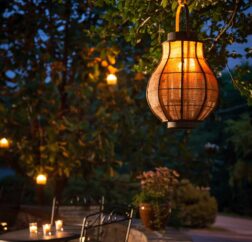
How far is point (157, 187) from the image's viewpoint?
7930 millimetres

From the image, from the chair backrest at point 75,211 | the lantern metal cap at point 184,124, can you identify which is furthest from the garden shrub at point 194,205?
the lantern metal cap at point 184,124

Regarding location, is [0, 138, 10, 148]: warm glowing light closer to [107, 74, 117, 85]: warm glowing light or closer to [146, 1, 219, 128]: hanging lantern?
[107, 74, 117, 85]: warm glowing light

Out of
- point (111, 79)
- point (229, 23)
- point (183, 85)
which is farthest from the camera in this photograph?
point (111, 79)

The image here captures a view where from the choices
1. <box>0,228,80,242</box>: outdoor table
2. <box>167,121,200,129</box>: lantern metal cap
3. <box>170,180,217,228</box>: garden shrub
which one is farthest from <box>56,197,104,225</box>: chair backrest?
<box>170,180,217,228</box>: garden shrub

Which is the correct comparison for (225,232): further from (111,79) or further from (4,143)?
(4,143)

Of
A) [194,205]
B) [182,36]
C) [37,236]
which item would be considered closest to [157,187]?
[37,236]

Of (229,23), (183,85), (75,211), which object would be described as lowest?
(75,211)

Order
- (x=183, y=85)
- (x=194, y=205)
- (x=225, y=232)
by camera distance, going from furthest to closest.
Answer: (x=194, y=205), (x=225, y=232), (x=183, y=85)

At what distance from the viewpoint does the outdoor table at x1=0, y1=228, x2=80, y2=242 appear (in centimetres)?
564

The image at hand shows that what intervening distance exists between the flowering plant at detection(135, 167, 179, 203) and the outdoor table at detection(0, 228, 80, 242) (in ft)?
5.82

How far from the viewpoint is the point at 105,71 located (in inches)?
430

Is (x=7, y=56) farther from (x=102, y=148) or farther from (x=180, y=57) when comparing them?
(x=180, y=57)

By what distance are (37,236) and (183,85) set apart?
245 centimetres

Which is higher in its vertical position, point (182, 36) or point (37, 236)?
point (182, 36)
